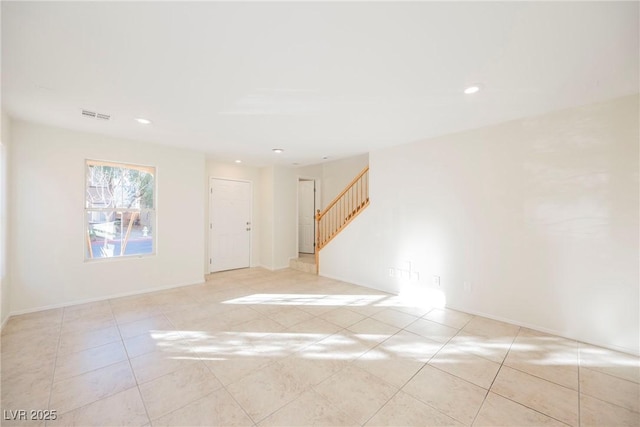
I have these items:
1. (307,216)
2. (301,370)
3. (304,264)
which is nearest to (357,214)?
(304,264)

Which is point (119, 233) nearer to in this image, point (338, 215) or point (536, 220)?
point (338, 215)

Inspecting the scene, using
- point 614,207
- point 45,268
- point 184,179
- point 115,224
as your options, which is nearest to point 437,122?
point 614,207

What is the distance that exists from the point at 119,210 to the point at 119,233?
Answer: 0.39m

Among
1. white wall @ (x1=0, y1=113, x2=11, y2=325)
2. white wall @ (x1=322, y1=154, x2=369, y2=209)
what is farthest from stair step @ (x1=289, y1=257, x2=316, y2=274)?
white wall @ (x1=0, y1=113, x2=11, y2=325)

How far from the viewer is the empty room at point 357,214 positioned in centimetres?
162

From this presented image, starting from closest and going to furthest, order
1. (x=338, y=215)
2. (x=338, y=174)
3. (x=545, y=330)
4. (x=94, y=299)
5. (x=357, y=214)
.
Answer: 1. (x=545, y=330)
2. (x=94, y=299)
3. (x=357, y=214)
4. (x=338, y=215)
5. (x=338, y=174)

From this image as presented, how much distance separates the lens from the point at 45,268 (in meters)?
3.37

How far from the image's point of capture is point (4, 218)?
2.97 m

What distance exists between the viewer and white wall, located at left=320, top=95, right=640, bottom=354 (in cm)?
246

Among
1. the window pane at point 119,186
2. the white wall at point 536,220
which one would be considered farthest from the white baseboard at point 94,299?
the white wall at point 536,220

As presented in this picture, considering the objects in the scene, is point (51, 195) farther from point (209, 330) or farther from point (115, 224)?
point (209, 330)

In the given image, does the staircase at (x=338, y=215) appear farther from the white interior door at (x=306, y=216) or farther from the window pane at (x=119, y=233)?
the window pane at (x=119, y=233)

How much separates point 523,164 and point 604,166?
660 millimetres

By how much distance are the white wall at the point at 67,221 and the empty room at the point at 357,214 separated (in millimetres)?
27
